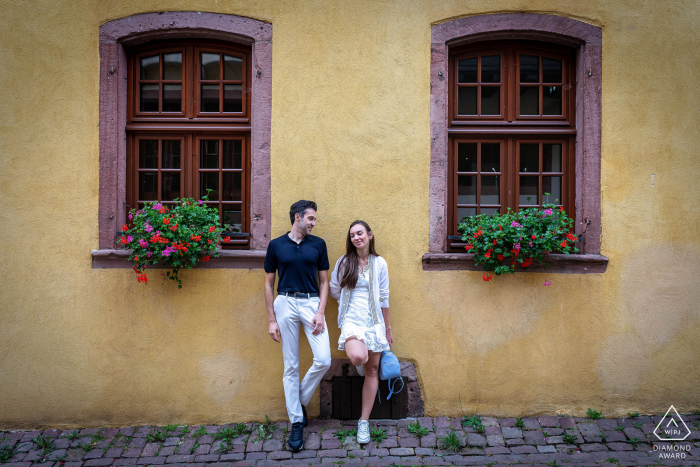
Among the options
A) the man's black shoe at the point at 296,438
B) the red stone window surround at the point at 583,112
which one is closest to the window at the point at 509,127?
the red stone window surround at the point at 583,112

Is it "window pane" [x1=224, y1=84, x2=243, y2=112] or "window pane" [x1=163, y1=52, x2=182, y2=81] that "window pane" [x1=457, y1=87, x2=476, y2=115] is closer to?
"window pane" [x1=224, y1=84, x2=243, y2=112]

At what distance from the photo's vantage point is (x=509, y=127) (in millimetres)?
4816

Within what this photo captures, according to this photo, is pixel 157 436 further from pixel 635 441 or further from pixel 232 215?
pixel 635 441

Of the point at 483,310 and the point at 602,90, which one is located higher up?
the point at 602,90

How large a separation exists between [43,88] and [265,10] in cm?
222

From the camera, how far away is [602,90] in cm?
459

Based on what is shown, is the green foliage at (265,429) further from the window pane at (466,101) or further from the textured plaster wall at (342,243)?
the window pane at (466,101)

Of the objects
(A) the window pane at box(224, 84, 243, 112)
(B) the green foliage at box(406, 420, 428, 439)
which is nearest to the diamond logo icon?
(B) the green foliage at box(406, 420, 428, 439)

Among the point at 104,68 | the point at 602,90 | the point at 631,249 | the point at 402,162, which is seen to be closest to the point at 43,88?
the point at 104,68

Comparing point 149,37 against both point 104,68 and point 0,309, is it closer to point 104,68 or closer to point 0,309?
point 104,68

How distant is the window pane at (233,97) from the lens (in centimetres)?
481

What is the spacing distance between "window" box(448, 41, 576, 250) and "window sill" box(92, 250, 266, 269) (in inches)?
76.9

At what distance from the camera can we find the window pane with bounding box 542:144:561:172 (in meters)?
4.85

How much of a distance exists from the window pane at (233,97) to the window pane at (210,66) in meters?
0.16
